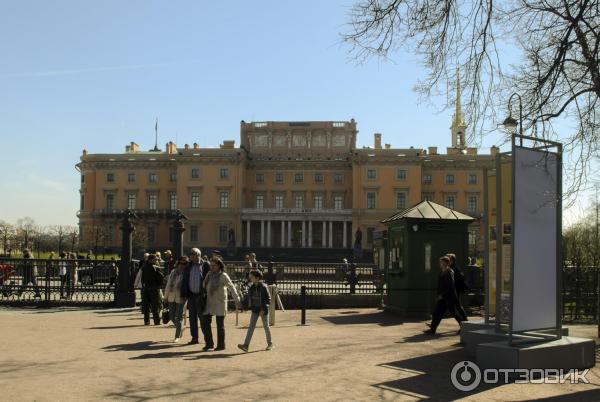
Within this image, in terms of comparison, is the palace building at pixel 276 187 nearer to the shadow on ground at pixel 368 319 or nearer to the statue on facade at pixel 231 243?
the statue on facade at pixel 231 243

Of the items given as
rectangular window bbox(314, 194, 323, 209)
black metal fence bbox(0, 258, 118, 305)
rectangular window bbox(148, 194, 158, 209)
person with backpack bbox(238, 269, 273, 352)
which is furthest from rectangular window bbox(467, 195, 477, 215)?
person with backpack bbox(238, 269, 273, 352)

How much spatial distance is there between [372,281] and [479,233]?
6154 centimetres

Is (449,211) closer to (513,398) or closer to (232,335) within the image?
(232,335)

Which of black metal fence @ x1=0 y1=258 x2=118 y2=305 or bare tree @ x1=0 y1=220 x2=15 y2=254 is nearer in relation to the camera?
black metal fence @ x1=0 y1=258 x2=118 y2=305

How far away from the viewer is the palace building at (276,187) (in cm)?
8306

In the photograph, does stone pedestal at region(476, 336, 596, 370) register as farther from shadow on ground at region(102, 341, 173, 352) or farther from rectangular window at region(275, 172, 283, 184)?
rectangular window at region(275, 172, 283, 184)

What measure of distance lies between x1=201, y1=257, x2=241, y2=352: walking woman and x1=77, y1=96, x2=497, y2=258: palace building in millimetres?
68281

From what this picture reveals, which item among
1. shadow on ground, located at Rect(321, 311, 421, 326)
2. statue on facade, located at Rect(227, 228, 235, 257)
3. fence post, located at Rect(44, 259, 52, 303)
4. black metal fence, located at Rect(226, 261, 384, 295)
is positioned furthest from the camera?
statue on facade, located at Rect(227, 228, 235, 257)

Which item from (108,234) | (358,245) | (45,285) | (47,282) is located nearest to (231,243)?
(358,245)

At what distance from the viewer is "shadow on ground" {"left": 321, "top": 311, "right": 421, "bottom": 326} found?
15.4 metres

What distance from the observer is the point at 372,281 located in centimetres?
2111

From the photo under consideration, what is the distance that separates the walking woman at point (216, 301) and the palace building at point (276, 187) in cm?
6828

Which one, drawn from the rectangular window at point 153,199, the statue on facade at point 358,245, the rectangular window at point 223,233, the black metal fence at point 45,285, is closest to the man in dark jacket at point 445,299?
the black metal fence at point 45,285

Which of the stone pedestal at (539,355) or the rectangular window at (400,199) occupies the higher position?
the rectangular window at (400,199)
